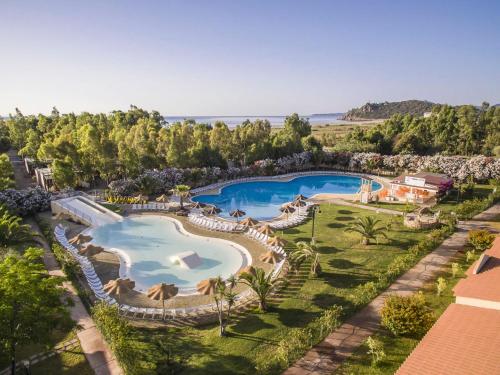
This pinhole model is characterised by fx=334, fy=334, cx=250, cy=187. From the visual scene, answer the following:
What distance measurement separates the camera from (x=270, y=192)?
4544 cm

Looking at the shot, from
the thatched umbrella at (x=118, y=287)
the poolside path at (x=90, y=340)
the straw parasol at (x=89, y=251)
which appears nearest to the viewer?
the poolside path at (x=90, y=340)

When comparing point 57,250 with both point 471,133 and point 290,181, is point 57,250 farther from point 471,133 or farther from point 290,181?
point 471,133

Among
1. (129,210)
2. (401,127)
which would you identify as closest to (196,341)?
(129,210)

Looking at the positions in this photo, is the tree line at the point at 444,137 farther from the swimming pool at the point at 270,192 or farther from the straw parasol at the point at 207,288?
the straw parasol at the point at 207,288

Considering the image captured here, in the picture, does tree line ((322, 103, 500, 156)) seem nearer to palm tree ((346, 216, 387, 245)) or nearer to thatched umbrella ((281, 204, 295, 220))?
thatched umbrella ((281, 204, 295, 220))

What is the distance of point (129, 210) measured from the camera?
113 feet

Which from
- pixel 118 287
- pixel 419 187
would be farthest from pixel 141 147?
pixel 419 187

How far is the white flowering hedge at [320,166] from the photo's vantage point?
39562 millimetres

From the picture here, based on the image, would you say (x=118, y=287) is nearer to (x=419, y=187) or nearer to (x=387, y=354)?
(x=387, y=354)

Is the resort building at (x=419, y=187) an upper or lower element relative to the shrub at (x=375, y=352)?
upper

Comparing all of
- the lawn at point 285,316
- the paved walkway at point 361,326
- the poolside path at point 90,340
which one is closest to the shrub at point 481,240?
the paved walkway at point 361,326

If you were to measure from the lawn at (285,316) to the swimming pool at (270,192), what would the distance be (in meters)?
11.8

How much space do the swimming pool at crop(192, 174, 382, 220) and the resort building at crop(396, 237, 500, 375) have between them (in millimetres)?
21266

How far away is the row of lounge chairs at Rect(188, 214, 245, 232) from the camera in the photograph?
28609mm
